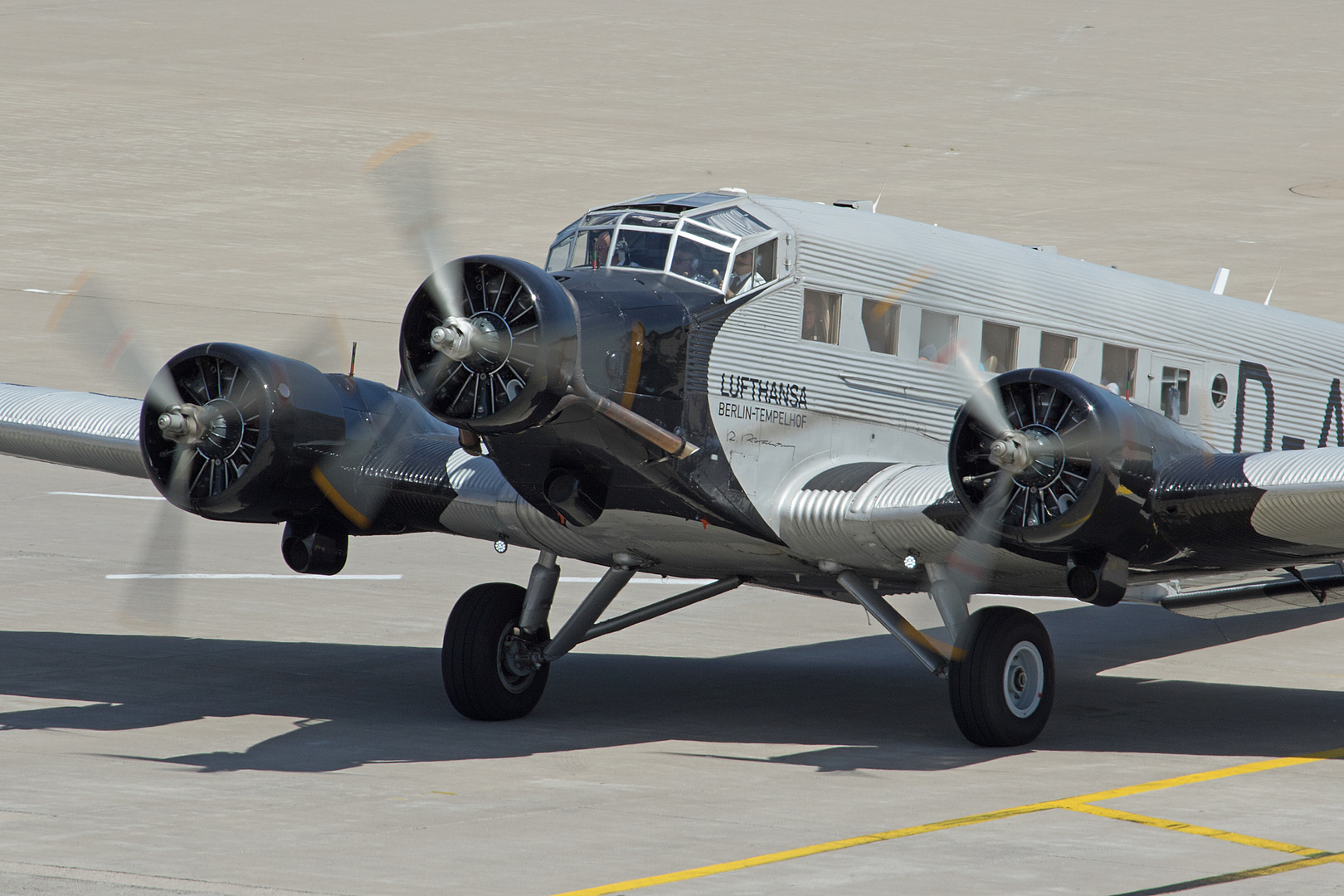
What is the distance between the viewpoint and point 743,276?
15.2 m

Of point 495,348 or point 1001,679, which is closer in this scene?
point 495,348

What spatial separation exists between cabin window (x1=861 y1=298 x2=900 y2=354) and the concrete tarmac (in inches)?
94.6

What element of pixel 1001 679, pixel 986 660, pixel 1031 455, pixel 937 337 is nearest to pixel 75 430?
pixel 937 337

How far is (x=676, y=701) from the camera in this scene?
58.0 feet

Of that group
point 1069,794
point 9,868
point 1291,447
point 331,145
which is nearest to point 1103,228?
point 331,145

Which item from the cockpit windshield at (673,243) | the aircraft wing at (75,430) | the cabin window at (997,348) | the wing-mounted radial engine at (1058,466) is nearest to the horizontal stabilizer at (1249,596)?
the cabin window at (997,348)

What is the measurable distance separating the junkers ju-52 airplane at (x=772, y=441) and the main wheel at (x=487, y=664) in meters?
0.03

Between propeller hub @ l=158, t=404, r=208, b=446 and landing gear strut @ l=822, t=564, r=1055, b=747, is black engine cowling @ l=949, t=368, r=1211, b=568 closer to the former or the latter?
landing gear strut @ l=822, t=564, r=1055, b=747

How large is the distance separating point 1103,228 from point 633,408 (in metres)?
38.4

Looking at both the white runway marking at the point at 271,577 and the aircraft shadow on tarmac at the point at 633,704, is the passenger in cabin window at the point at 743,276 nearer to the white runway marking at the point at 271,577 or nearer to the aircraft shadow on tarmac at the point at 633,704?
the aircraft shadow on tarmac at the point at 633,704

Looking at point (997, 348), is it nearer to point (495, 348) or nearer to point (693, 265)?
point (693, 265)

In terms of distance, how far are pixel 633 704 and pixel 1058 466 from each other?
207 inches

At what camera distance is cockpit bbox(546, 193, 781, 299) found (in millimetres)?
15102

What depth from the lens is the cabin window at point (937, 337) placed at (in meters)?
16.4
